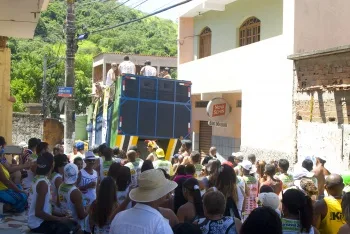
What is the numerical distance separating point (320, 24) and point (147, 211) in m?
12.4

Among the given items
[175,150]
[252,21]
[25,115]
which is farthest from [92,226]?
[25,115]

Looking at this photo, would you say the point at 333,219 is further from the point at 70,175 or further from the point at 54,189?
the point at 54,189

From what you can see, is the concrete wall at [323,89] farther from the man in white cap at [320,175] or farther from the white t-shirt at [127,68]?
the white t-shirt at [127,68]

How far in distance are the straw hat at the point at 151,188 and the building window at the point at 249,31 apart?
15.0 m

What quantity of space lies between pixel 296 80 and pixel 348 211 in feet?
33.7

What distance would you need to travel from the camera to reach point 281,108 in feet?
52.3

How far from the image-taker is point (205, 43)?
2359 cm

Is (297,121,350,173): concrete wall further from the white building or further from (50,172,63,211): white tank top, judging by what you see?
(50,172,63,211): white tank top

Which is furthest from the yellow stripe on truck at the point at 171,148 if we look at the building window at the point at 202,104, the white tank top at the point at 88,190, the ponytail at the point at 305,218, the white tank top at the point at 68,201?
the ponytail at the point at 305,218

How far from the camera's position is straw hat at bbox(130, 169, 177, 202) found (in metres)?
4.59

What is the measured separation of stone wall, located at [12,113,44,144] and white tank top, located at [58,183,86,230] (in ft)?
89.2

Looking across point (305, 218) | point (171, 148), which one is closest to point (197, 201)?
point (305, 218)

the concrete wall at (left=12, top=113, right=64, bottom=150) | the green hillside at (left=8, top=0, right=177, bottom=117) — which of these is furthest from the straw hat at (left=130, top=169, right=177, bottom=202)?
the green hillside at (left=8, top=0, right=177, bottom=117)

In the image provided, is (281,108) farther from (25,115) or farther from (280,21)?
(25,115)
